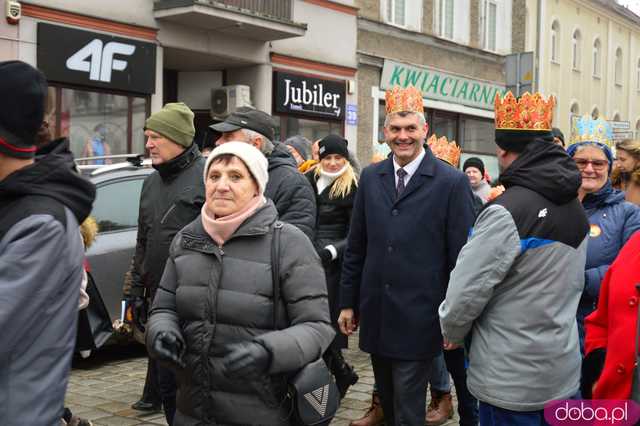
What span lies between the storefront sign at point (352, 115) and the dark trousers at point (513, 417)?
14.6 meters

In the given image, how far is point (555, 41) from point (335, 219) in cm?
2507

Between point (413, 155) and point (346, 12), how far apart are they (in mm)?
13605

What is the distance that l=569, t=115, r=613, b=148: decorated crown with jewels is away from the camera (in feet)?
16.3

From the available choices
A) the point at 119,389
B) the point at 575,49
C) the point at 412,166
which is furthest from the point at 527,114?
the point at 575,49

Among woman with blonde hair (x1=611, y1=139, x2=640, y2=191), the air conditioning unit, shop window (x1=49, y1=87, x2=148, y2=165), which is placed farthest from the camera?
the air conditioning unit

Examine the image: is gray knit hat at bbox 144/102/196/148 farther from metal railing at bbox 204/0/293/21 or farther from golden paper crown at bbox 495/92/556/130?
metal railing at bbox 204/0/293/21

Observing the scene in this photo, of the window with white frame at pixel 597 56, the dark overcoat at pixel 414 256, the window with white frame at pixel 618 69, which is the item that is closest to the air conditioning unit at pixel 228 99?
the dark overcoat at pixel 414 256

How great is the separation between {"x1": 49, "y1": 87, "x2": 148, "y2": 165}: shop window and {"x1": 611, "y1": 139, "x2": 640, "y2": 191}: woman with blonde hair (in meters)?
9.93

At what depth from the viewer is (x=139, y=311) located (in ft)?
16.6

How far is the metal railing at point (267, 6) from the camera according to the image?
14219mm

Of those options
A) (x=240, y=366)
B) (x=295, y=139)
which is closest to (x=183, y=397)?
(x=240, y=366)

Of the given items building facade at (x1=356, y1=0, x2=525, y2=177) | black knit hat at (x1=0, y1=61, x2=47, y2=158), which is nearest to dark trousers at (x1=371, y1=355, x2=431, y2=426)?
black knit hat at (x1=0, y1=61, x2=47, y2=158)

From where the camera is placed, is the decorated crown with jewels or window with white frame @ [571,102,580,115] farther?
window with white frame @ [571,102,580,115]

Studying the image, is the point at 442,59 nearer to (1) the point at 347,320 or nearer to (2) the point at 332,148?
(2) the point at 332,148
